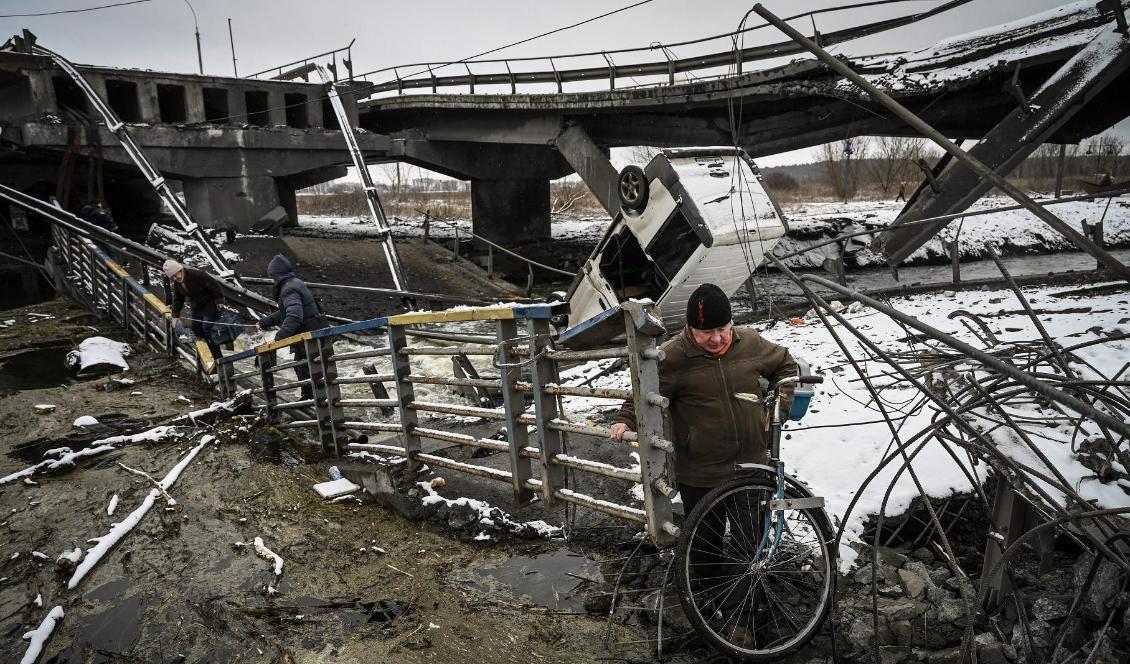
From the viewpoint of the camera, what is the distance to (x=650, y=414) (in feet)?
12.2

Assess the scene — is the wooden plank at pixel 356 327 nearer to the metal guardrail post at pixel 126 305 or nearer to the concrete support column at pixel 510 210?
the metal guardrail post at pixel 126 305

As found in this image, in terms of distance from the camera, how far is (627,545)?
458cm

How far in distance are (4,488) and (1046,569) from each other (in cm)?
829

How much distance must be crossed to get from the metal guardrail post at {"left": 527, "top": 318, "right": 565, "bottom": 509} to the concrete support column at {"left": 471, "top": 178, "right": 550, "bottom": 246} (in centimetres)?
2530

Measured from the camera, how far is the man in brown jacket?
3568mm

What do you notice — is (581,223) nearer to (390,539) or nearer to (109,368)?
(109,368)

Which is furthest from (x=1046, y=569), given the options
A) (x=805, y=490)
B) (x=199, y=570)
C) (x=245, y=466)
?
(x=245, y=466)

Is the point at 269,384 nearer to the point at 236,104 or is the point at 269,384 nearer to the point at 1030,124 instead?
the point at 1030,124

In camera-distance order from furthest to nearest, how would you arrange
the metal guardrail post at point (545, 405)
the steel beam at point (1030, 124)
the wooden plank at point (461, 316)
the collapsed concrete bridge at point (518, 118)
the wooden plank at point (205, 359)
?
the collapsed concrete bridge at point (518, 118) < the steel beam at point (1030, 124) < the wooden plank at point (205, 359) < the wooden plank at point (461, 316) < the metal guardrail post at point (545, 405)

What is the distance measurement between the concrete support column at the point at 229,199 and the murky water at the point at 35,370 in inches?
445

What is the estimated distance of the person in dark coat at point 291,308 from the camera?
8117 millimetres

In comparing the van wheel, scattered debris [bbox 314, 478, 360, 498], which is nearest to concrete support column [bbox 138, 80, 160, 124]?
the van wheel

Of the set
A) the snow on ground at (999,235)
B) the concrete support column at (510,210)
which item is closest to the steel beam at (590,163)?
the snow on ground at (999,235)

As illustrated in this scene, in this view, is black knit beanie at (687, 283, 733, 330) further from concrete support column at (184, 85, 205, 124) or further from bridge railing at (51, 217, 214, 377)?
concrete support column at (184, 85, 205, 124)
